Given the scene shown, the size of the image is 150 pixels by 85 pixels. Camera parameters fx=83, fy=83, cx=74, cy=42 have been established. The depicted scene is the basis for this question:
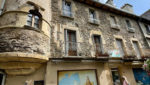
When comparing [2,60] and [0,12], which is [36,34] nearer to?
[2,60]

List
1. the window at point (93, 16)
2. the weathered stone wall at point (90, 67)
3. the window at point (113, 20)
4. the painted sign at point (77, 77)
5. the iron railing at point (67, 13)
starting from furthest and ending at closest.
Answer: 1. the window at point (113, 20)
2. the window at point (93, 16)
3. the iron railing at point (67, 13)
4. the painted sign at point (77, 77)
5. the weathered stone wall at point (90, 67)

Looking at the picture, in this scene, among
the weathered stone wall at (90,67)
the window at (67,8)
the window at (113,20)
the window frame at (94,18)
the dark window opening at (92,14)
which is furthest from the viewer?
the window at (113,20)

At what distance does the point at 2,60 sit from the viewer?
405cm

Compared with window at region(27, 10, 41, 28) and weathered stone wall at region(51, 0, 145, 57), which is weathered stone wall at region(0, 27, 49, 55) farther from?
weathered stone wall at region(51, 0, 145, 57)

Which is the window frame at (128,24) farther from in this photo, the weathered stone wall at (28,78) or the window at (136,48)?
the weathered stone wall at (28,78)

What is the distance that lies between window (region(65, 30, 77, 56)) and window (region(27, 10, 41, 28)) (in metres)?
2.28

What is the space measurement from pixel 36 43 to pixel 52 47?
131 centimetres

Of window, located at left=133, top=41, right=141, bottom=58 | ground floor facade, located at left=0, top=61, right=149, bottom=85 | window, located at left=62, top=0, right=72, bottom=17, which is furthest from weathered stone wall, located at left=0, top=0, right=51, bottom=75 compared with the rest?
window, located at left=133, top=41, right=141, bottom=58

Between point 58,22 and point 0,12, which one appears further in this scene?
point 58,22

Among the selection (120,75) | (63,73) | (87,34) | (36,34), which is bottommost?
(120,75)

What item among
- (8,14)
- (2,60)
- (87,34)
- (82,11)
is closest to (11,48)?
(2,60)

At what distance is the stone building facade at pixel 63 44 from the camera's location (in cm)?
444

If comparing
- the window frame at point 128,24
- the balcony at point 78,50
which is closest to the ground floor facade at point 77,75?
the balcony at point 78,50

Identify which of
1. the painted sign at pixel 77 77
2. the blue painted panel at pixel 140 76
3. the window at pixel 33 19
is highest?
the window at pixel 33 19
